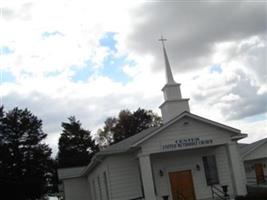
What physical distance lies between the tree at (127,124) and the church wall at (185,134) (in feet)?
136

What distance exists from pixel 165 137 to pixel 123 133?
42971mm

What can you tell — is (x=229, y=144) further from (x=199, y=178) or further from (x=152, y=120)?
(x=152, y=120)

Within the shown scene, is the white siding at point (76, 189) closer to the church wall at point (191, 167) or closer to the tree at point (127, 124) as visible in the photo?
the church wall at point (191, 167)

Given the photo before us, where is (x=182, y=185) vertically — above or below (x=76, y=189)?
below

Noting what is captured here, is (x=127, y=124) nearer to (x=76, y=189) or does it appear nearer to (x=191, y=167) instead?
(x=76, y=189)

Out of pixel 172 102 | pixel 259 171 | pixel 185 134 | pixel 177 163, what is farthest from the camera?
pixel 259 171

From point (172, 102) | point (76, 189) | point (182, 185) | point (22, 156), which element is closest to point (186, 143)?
point (182, 185)

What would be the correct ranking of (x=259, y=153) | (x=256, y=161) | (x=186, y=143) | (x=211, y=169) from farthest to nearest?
(x=256, y=161)
(x=259, y=153)
(x=211, y=169)
(x=186, y=143)

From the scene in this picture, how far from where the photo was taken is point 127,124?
65125 millimetres

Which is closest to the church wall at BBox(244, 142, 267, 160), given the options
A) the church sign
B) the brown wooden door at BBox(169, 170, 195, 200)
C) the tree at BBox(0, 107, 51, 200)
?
the brown wooden door at BBox(169, 170, 195, 200)

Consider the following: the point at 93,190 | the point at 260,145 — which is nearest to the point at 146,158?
the point at 93,190

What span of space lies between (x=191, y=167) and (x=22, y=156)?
107ft

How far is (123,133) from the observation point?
64.1m

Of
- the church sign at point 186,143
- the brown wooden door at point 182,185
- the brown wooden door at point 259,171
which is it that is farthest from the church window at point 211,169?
the brown wooden door at point 259,171
